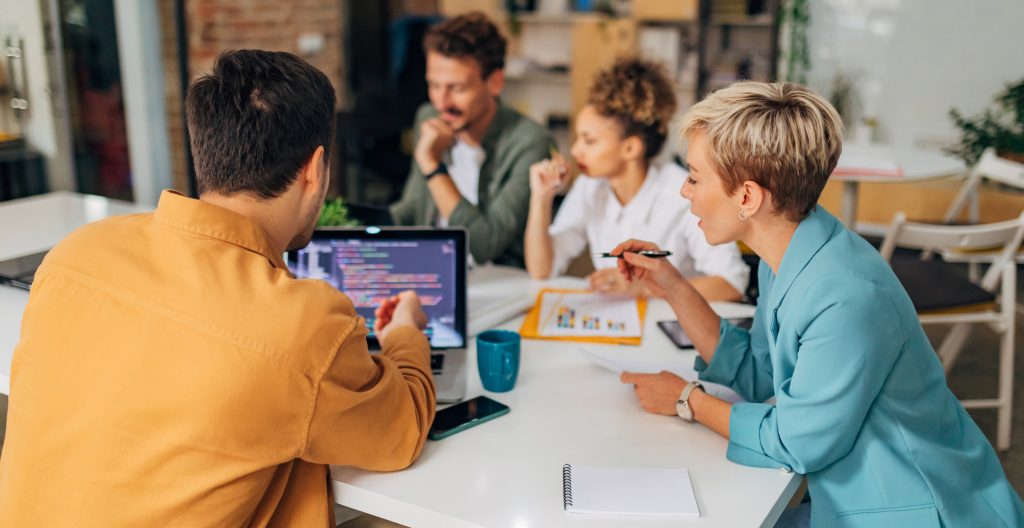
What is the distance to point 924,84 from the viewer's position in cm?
520

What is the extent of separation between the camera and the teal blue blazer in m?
1.27

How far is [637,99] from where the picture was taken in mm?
2373

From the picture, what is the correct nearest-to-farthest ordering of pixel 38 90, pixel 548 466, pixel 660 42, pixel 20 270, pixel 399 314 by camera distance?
1. pixel 548 466
2. pixel 399 314
3. pixel 20 270
4. pixel 38 90
5. pixel 660 42

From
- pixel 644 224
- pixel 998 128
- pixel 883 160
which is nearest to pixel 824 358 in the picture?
pixel 644 224

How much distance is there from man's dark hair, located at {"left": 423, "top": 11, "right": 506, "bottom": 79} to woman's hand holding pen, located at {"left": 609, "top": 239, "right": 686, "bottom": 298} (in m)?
1.17

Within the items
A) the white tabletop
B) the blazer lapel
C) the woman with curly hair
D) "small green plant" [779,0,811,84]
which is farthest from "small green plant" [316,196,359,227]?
"small green plant" [779,0,811,84]

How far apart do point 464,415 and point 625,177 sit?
3.73 ft

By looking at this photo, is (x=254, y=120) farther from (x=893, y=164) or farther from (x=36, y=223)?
(x=893, y=164)

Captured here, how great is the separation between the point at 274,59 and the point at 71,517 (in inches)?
24.6

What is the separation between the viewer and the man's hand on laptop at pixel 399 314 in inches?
64.1

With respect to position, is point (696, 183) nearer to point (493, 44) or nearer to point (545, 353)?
point (545, 353)

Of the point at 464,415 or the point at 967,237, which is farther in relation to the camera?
the point at 967,237

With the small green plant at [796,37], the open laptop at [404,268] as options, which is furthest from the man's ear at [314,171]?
the small green plant at [796,37]

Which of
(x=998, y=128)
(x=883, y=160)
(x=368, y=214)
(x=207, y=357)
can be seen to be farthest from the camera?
(x=998, y=128)
